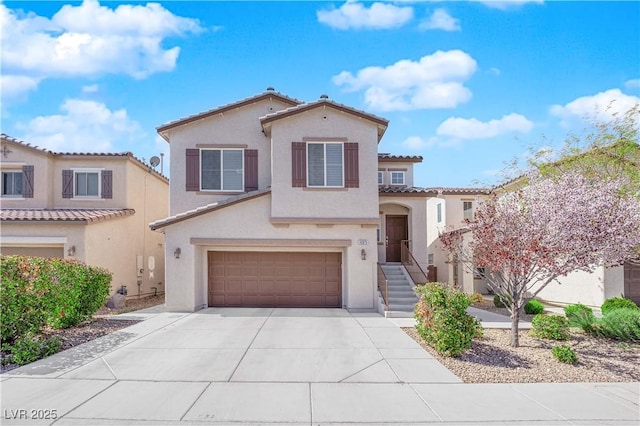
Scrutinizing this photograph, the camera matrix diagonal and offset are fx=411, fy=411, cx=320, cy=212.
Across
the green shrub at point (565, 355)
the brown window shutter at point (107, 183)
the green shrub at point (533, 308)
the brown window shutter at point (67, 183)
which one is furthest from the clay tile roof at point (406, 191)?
the brown window shutter at point (67, 183)

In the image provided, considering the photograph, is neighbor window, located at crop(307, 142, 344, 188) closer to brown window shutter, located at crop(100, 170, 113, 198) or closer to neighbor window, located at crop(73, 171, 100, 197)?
brown window shutter, located at crop(100, 170, 113, 198)

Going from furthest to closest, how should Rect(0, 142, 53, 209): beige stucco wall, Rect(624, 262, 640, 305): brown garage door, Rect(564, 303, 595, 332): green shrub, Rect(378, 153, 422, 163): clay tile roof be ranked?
Rect(378, 153, 422, 163): clay tile roof < Rect(0, 142, 53, 209): beige stucco wall < Rect(624, 262, 640, 305): brown garage door < Rect(564, 303, 595, 332): green shrub

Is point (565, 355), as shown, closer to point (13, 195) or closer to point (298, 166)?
point (298, 166)

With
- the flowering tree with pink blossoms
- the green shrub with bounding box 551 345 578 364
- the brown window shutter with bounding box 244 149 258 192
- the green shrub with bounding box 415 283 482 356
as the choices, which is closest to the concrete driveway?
the green shrub with bounding box 415 283 482 356

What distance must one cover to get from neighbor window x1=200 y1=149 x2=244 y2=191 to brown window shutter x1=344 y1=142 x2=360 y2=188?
14.2 feet

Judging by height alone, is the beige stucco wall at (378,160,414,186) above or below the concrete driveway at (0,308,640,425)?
above

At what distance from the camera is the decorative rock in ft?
53.3

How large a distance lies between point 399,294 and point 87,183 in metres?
14.4

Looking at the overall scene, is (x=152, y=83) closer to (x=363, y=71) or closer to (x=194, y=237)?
(x=194, y=237)

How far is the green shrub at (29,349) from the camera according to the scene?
27.0 ft

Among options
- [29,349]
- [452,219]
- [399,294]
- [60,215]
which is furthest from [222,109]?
[452,219]

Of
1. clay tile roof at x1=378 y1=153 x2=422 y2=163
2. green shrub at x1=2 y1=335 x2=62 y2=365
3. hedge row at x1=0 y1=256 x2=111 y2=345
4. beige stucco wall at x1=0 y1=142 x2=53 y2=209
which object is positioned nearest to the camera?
green shrub at x1=2 y1=335 x2=62 y2=365

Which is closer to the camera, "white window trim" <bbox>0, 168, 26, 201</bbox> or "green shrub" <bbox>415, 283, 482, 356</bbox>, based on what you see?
"green shrub" <bbox>415, 283, 482, 356</bbox>

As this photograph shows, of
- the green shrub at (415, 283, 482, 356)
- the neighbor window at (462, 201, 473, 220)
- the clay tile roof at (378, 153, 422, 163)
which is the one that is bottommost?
the green shrub at (415, 283, 482, 356)
